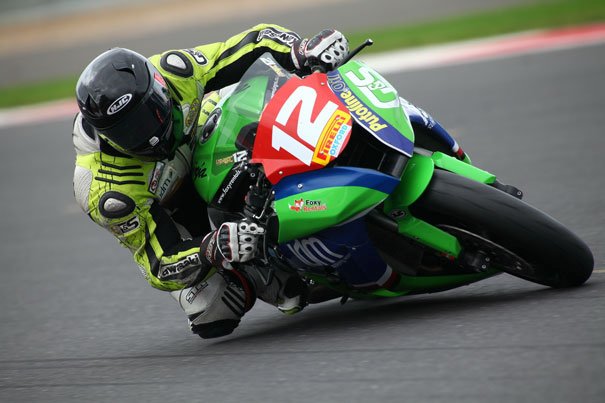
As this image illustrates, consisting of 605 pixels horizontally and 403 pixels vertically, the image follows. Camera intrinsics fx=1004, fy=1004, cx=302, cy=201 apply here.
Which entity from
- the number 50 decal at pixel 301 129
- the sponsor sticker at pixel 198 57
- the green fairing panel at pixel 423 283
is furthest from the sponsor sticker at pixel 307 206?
the sponsor sticker at pixel 198 57

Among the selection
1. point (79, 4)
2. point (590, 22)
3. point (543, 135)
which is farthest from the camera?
point (79, 4)

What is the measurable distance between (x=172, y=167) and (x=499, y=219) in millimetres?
1687

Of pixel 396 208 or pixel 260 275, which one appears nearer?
pixel 396 208

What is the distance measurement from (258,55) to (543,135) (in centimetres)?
389

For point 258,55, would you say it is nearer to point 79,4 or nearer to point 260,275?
point 260,275

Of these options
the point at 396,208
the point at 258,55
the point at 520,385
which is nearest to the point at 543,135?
the point at 258,55

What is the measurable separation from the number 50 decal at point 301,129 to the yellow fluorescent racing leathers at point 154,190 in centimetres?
56

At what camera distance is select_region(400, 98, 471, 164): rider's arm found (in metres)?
4.89

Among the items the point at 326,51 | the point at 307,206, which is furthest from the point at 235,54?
the point at 307,206

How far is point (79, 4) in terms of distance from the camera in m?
20.9

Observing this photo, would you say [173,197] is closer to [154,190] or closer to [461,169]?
[154,190]

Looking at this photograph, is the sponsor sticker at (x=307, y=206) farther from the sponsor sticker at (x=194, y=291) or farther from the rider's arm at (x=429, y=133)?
the sponsor sticker at (x=194, y=291)

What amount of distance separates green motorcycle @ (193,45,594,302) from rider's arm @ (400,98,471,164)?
217mm

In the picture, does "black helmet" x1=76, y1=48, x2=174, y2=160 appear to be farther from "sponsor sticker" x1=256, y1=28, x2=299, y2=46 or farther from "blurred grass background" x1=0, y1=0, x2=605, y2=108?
"blurred grass background" x1=0, y1=0, x2=605, y2=108
